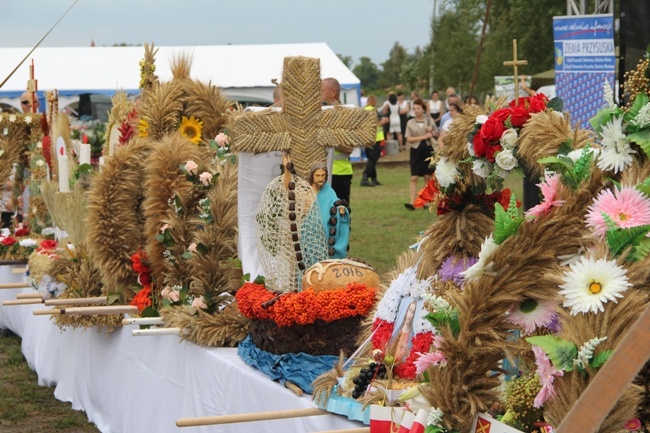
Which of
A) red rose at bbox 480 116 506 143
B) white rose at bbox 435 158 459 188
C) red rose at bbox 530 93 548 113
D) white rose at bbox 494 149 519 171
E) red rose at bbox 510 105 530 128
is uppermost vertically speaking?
Answer: red rose at bbox 530 93 548 113

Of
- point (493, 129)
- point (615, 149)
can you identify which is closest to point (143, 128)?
point (493, 129)

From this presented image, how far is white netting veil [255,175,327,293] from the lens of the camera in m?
4.47

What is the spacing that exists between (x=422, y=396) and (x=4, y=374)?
19.8 ft

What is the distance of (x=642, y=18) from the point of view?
7250 mm

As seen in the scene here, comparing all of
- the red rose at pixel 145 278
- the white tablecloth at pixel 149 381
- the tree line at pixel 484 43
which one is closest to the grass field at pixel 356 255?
the white tablecloth at pixel 149 381

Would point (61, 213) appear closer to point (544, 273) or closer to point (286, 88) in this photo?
point (286, 88)

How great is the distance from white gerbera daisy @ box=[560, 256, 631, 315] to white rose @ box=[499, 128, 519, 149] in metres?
0.74

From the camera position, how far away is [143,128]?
6453 mm

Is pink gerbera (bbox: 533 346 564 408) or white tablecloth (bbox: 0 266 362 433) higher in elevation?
pink gerbera (bbox: 533 346 564 408)

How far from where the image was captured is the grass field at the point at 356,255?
6766mm

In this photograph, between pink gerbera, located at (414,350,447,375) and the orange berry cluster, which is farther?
the orange berry cluster

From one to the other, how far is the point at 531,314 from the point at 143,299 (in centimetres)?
363

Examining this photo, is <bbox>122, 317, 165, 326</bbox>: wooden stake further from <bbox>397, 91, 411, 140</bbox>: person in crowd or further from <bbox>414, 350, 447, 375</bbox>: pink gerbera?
<bbox>397, 91, 411, 140</bbox>: person in crowd

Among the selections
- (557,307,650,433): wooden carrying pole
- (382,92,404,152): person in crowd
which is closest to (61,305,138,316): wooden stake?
(557,307,650,433): wooden carrying pole
